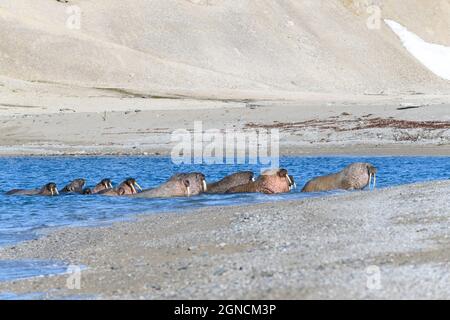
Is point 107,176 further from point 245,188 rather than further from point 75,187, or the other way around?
point 245,188

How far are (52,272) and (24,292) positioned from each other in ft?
3.57

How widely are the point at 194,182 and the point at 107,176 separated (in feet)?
20.3

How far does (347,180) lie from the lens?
58.6 ft

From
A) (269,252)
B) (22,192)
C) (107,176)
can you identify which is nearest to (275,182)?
(22,192)

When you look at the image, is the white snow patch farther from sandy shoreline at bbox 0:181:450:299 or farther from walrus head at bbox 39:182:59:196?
sandy shoreline at bbox 0:181:450:299

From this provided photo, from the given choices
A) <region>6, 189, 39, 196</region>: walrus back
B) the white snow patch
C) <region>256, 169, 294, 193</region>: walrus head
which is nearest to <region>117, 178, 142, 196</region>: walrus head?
<region>6, 189, 39, 196</region>: walrus back

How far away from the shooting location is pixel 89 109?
1570 inches

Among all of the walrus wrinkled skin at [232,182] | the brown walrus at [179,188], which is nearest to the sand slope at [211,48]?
the walrus wrinkled skin at [232,182]

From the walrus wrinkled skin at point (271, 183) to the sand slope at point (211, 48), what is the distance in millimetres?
33857

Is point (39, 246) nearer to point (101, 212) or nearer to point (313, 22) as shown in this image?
point (101, 212)

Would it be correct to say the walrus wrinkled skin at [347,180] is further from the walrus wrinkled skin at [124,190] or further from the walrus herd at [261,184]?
the walrus wrinkled skin at [124,190]

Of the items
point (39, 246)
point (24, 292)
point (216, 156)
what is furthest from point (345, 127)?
point (24, 292)

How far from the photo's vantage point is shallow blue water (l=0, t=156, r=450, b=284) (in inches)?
570

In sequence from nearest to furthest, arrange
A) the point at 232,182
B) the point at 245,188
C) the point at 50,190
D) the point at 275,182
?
1. the point at 275,182
2. the point at 245,188
3. the point at 232,182
4. the point at 50,190
